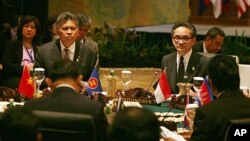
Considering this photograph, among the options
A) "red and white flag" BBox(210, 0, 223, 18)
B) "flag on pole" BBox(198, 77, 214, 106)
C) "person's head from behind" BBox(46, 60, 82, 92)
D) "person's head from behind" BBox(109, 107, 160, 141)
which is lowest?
"flag on pole" BBox(198, 77, 214, 106)

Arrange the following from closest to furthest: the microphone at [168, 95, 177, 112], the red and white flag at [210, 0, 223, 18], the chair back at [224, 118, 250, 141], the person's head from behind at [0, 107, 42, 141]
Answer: the person's head from behind at [0, 107, 42, 141]
the chair back at [224, 118, 250, 141]
the microphone at [168, 95, 177, 112]
the red and white flag at [210, 0, 223, 18]

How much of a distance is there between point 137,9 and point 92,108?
1112 centimetres

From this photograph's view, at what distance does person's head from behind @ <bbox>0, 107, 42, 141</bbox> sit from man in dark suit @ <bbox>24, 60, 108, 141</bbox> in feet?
2.39

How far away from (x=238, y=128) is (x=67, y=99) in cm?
92

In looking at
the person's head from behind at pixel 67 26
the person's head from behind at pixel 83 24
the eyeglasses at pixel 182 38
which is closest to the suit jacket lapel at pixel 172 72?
the eyeglasses at pixel 182 38

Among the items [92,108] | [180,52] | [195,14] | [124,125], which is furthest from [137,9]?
[124,125]

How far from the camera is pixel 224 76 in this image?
350cm

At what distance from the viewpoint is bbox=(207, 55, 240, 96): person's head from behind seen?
3.48 m

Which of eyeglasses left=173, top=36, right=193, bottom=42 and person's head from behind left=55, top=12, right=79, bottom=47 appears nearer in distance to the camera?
eyeglasses left=173, top=36, right=193, bottom=42

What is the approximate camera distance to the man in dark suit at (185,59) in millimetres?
5383

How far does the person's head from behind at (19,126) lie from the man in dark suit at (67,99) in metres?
0.73

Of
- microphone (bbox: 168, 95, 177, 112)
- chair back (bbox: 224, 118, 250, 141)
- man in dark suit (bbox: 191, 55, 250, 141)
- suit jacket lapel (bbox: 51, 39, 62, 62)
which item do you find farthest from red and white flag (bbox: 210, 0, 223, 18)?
chair back (bbox: 224, 118, 250, 141)

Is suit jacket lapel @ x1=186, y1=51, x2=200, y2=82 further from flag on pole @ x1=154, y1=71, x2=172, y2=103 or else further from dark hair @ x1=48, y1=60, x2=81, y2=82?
dark hair @ x1=48, y1=60, x2=81, y2=82

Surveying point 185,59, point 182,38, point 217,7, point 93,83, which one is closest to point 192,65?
point 185,59
